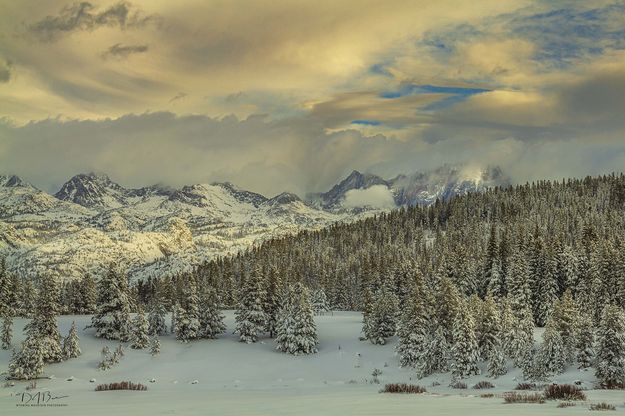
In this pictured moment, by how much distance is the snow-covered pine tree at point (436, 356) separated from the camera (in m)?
59.4

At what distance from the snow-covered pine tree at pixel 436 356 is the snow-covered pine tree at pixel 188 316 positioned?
3951cm

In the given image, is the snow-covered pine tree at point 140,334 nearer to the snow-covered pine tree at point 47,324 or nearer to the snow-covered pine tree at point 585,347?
the snow-covered pine tree at point 47,324

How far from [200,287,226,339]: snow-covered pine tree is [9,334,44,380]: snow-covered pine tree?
3212 cm

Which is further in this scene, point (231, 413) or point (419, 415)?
point (231, 413)

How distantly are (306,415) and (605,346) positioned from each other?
39.9 meters

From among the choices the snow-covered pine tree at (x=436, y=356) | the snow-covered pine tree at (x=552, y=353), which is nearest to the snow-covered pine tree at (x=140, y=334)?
the snow-covered pine tree at (x=436, y=356)

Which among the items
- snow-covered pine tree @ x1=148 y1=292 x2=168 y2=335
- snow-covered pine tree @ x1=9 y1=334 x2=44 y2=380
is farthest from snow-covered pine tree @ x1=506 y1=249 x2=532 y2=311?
snow-covered pine tree @ x1=9 y1=334 x2=44 y2=380

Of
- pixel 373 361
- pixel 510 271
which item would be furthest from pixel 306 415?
pixel 510 271

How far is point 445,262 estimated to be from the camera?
355 ft

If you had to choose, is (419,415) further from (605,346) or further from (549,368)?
(549,368)

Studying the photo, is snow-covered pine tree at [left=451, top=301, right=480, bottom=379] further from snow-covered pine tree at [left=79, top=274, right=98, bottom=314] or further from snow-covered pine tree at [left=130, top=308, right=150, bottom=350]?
snow-covered pine tree at [left=79, top=274, right=98, bottom=314]

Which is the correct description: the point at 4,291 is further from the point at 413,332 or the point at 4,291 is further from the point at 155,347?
the point at 413,332

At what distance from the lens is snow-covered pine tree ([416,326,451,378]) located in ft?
195
